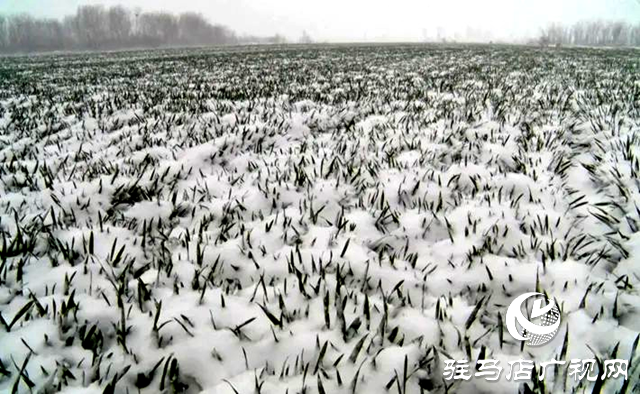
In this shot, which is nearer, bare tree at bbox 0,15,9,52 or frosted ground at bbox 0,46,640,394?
frosted ground at bbox 0,46,640,394

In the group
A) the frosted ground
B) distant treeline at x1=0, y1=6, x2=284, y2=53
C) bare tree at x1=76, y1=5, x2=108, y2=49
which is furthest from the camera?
bare tree at x1=76, y1=5, x2=108, y2=49

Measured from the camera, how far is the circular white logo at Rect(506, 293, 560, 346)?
59.6 inches

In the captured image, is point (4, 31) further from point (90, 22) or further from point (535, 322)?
point (535, 322)

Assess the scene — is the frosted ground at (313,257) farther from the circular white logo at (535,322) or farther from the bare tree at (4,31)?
the bare tree at (4,31)

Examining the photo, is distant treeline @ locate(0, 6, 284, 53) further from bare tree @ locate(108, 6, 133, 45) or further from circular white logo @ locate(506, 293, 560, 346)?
circular white logo @ locate(506, 293, 560, 346)

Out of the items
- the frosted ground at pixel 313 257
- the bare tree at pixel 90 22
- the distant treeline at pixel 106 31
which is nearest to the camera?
the frosted ground at pixel 313 257

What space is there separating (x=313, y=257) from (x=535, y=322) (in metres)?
1.14

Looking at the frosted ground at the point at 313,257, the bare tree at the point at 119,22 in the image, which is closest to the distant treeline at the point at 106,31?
the bare tree at the point at 119,22

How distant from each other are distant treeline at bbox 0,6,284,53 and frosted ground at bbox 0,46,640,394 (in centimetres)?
10254

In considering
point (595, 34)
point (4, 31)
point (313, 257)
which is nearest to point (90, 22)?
point (4, 31)

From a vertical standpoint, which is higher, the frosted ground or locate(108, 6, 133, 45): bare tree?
locate(108, 6, 133, 45): bare tree

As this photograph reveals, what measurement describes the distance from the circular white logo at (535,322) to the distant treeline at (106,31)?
345 ft

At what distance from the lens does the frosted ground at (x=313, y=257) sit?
1412 millimetres


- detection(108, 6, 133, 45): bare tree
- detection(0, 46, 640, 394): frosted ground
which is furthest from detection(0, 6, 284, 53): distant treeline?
detection(0, 46, 640, 394): frosted ground
